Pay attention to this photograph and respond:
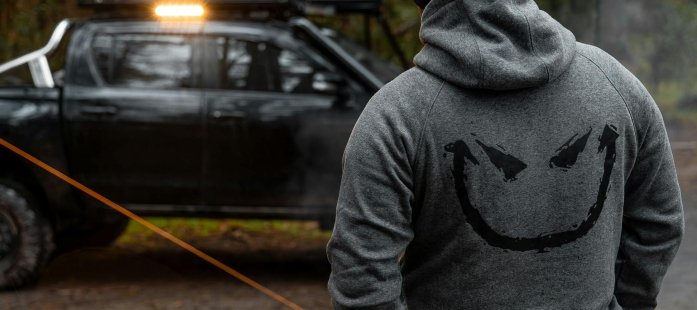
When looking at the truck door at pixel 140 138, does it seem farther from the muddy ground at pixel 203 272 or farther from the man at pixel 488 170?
the man at pixel 488 170

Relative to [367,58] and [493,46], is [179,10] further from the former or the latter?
[493,46]

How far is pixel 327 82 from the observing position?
6.10 meters

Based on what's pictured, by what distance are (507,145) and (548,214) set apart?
→ 15 centimetres

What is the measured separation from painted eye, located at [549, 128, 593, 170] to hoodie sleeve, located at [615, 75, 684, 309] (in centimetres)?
13

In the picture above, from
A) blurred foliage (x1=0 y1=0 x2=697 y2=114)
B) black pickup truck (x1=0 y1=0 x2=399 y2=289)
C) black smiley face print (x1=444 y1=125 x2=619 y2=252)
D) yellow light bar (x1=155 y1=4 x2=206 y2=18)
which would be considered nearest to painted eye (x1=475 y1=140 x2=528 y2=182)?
black smiley face print (x1=444 y1=125 x2=619 y2=252)

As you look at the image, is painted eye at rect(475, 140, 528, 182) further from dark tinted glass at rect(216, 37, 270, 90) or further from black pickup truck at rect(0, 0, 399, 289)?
dark tinted glass at rect(216, 37, 270, 90)

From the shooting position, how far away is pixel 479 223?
1.85 m

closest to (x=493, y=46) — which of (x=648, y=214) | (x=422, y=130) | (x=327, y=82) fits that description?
(x=422, y=130)

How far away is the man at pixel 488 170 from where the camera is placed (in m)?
1.82

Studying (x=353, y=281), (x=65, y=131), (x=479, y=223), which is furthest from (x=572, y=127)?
(x=65, y=131)

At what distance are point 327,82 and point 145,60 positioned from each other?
110 centimetres

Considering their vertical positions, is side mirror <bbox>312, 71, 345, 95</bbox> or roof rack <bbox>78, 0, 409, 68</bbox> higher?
roof rack <bbox>78, 0, 409, 68</bbox>

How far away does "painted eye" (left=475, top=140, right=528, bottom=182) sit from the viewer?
183cm

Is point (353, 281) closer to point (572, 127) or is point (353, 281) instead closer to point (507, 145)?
point (507, 145)
